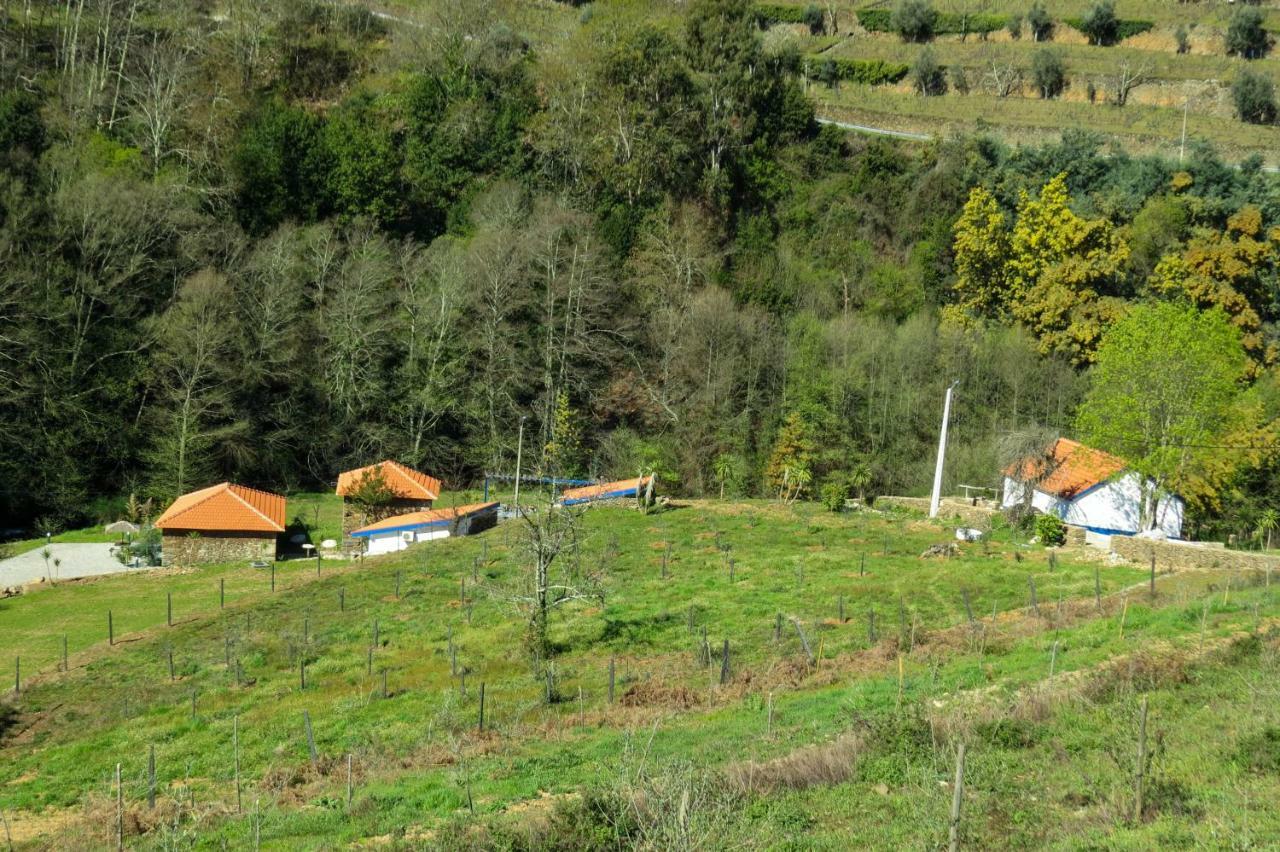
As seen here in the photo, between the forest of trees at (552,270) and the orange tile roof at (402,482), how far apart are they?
5223 mm

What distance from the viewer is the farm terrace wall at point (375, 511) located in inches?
1629

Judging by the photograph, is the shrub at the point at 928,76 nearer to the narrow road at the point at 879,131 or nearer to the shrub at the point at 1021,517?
the narrow road at the point at 879,131

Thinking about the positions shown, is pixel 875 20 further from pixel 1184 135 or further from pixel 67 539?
pixel 67 539

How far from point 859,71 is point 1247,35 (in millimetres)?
24571

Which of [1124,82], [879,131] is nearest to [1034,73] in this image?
[1124,82]

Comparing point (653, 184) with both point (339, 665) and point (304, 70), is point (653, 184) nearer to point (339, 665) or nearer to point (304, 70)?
point (304, 70)

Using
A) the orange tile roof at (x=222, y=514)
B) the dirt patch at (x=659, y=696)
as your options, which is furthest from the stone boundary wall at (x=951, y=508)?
the orange tile roof at (x=222, y=514)

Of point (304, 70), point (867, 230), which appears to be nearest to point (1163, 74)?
point (867, 230)

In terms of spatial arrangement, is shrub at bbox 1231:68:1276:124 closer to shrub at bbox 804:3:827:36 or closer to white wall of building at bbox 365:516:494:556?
shrub at bbox 804:3:827:36

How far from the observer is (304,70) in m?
65.2

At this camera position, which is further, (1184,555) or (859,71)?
(859,71)

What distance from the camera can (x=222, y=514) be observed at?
3828cm

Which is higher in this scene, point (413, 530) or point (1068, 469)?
point (1068, 469)

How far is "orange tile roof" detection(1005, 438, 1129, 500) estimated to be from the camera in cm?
3728
